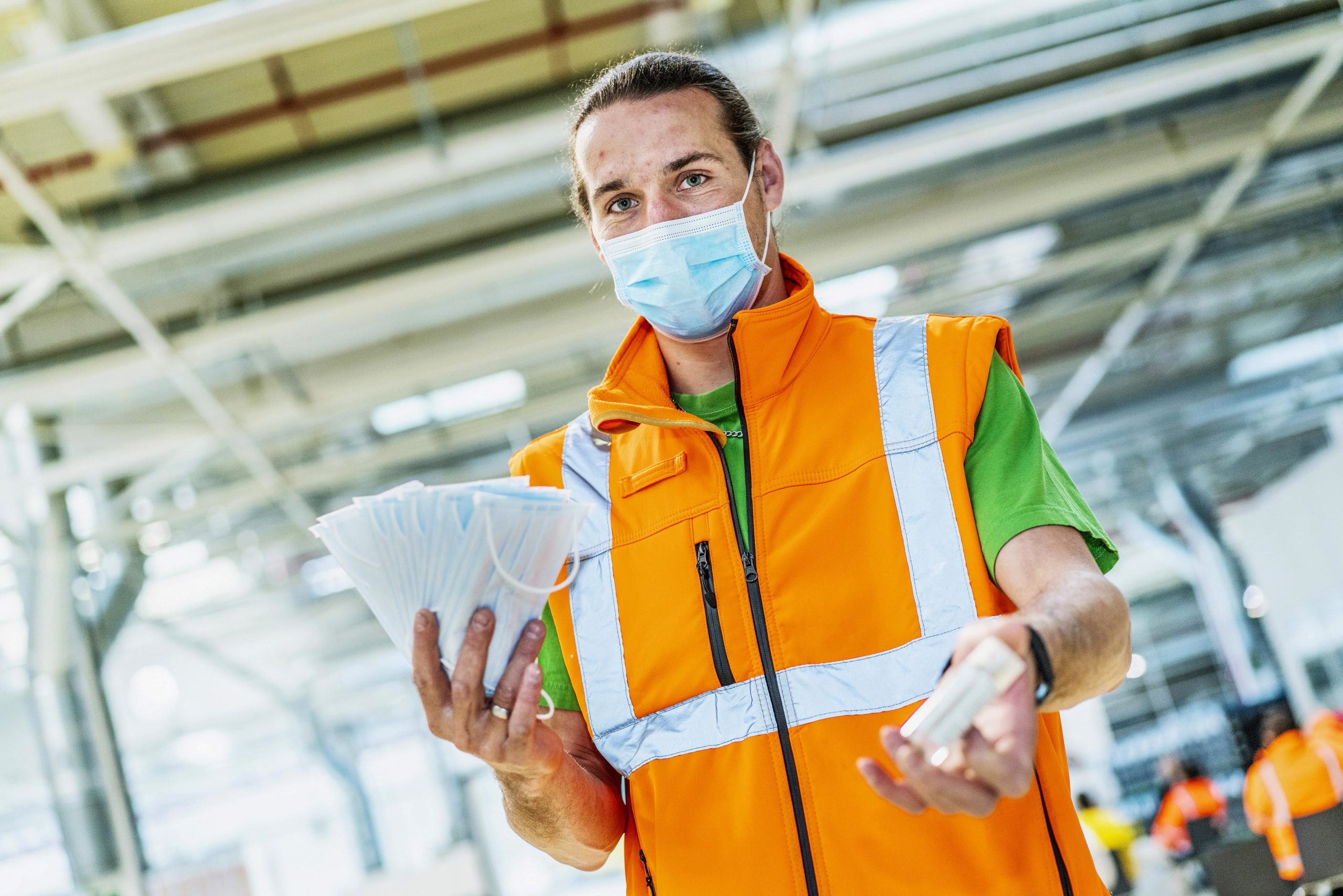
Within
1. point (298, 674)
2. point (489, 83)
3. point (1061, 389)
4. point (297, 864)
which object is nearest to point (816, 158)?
point (489, 83)

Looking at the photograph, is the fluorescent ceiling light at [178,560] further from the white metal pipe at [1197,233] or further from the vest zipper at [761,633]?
the vest zipper at [761,633]

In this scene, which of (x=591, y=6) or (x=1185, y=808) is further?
(x=1185, y=808)

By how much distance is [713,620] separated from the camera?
1428mm

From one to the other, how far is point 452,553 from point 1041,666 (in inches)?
21.6

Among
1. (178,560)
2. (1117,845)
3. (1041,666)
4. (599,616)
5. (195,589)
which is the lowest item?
(1117,845)

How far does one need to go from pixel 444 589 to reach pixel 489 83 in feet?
21.7

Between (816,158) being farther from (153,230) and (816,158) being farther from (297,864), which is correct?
(297,864)

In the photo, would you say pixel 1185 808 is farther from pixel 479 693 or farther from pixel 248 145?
pixel 479 693

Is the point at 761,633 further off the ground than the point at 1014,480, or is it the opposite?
the point at 1014,480

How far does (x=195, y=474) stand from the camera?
11617 mm

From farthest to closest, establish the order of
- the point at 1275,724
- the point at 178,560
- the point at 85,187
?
the point at 178,560, the point at 1275,724, the point at 85,187

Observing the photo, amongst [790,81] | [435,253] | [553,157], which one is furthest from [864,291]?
[553,157]

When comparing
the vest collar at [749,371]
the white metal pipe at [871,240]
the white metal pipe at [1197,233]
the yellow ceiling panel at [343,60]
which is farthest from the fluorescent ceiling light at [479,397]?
the vest collar at [749,371]

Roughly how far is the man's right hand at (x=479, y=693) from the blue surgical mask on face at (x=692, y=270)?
59cm
